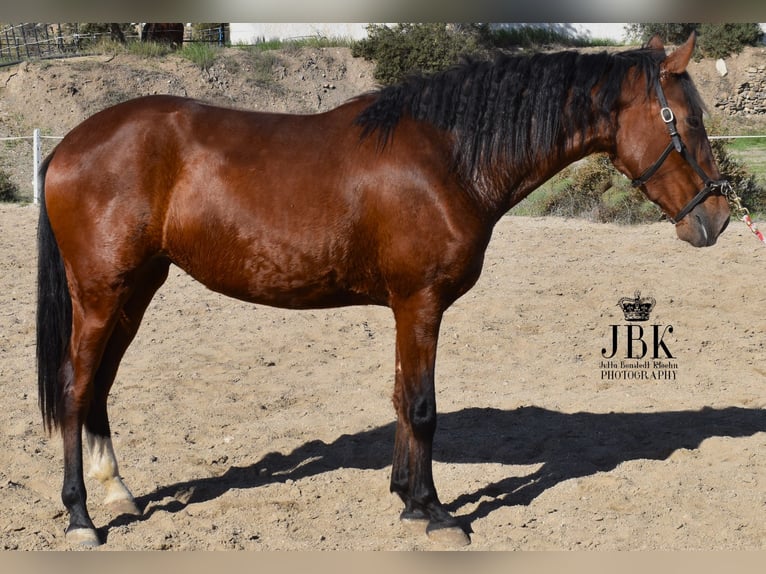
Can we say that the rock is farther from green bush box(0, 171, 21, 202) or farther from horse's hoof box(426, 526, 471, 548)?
horse's hoof box(426, 526, 471, 548)

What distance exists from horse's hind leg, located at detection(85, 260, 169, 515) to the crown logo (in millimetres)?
4594

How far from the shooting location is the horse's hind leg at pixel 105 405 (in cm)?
446

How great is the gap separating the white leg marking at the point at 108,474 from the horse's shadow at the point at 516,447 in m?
0.09

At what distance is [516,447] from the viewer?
5344 millimetres

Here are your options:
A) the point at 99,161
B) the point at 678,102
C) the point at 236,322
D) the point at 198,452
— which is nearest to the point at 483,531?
the point at 198,452

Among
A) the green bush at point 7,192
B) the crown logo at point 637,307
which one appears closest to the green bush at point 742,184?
the crown logo at point 637,307

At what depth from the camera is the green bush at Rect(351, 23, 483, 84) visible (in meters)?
23.1

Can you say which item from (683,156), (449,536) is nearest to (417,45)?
(683,156)

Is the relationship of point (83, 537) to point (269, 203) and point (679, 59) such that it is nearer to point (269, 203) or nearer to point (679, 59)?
point (269, 203)

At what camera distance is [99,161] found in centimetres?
418

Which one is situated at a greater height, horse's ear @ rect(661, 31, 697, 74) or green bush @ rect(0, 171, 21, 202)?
horse's ear @ rect(661, 31, 697, 74)

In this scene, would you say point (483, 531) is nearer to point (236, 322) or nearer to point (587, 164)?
point (236, 322)

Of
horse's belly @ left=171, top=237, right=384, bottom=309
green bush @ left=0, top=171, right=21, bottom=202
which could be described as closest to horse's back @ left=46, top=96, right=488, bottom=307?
horse's belly @ left=171, top=237, right=384, bottom=309

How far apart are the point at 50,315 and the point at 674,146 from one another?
3335 millimetres
